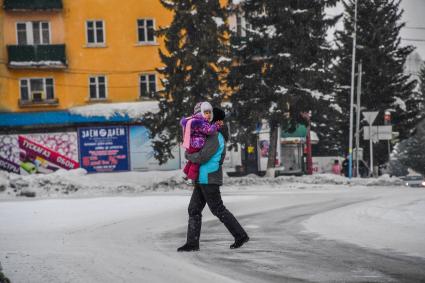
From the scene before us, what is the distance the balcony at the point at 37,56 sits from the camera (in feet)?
112

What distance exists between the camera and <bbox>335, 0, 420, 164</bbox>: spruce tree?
4078cm

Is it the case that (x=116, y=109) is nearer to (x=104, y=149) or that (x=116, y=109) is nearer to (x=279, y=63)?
(x=104, y=149)

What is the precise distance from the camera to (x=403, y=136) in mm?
43750

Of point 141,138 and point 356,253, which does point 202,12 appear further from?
point 356,253

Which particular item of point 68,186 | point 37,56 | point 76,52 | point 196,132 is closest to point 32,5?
point 37,56

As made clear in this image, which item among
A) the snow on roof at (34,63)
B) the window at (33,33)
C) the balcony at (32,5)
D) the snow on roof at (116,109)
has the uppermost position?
the balcony at (32,5)

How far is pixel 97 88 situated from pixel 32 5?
20.2 ft

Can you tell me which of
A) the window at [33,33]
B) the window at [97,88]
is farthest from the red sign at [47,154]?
the window at [33,33]

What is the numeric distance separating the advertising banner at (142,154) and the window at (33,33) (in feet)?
25.3

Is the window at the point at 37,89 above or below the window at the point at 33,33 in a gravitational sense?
below

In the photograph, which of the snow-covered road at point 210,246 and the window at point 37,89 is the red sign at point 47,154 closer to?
the window at point 37,89

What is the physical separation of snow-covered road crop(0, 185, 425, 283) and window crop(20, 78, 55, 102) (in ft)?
77.8

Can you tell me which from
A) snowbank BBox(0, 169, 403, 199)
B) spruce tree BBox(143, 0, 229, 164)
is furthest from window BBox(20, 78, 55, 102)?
snowbank BBox(0, 169, 403, 199)

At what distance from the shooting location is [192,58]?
2508cm
